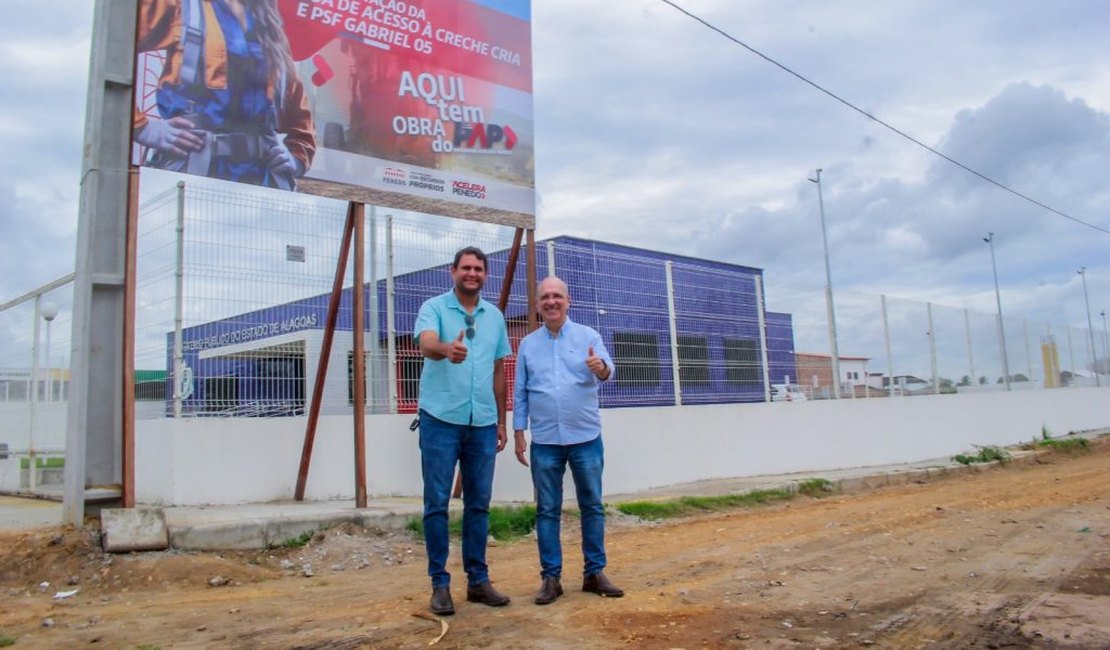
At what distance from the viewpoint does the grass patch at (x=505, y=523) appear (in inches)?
247

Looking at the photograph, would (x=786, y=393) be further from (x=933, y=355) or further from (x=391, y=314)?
(x=391, y=314)

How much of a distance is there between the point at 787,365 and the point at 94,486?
999cm

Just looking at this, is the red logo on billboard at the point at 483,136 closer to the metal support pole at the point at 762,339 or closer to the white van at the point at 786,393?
the metal support pole at the point at 762,339

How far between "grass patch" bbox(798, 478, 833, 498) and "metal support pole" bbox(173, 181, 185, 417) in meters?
7.00

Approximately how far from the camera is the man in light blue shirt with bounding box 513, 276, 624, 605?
4039 mm

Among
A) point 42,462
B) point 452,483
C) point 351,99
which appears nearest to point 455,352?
point 452,483

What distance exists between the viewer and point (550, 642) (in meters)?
3.18

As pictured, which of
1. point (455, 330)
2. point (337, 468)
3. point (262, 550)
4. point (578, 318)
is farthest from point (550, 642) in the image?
Result: point (578, 318)

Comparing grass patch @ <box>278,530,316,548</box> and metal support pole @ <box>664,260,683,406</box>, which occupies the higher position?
metal support pole @ <box>664,260,683,406</box>

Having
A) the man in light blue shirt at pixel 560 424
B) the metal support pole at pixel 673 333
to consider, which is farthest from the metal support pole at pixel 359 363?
the metal support pole at pixel 673 333

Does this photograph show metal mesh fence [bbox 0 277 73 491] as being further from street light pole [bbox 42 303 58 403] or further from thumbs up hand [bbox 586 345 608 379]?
thumbs up hand [bbox 586 345 608 379]

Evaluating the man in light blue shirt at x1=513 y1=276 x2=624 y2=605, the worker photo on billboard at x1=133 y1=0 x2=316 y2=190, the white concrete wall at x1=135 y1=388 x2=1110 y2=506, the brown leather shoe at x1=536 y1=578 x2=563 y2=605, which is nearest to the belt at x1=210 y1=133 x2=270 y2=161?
the worker photo on billboard at x1=133 y1=0 x2=316 y2=190

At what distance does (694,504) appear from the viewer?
844cm

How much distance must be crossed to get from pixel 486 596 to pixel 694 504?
16.3ft
